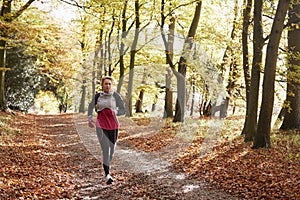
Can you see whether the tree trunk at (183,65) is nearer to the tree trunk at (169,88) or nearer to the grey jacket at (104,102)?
the tree trunk at (169,88)

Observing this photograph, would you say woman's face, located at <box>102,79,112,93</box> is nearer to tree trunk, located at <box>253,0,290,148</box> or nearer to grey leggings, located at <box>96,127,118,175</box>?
grey leggings, located at <box>96,127,118,175</box>

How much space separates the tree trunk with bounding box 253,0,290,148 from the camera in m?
9.62

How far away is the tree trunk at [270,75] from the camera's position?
9617 mm

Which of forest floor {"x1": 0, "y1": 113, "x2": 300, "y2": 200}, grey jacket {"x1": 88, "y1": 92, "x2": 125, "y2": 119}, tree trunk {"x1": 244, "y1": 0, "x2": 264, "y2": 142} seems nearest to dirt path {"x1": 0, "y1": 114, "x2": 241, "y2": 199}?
forest floor {"x1": 0, "y1": 113, "x2": 300, "y2": 200}

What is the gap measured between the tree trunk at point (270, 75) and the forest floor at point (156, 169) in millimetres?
533

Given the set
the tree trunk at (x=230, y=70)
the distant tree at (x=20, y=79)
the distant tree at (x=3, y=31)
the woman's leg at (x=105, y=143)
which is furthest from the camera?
the distant tree at (x=20, y=79)

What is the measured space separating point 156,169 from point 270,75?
177 inches

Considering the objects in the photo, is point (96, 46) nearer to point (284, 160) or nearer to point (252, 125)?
point (252, 125)

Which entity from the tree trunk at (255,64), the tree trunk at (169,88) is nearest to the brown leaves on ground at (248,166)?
the tree trunk at (255,64)

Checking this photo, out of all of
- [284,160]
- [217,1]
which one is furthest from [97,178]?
[217,1]

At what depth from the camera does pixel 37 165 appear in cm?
879

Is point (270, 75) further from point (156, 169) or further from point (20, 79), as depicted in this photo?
point (20, 79)

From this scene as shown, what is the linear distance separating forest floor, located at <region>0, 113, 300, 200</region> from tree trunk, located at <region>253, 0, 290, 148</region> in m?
0.53

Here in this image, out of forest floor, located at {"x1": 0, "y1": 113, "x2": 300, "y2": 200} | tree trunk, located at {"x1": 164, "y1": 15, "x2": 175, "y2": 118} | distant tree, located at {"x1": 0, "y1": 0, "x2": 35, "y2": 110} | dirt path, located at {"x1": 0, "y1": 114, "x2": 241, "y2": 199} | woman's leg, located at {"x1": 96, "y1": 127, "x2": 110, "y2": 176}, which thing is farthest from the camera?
tree trunk, located at {"x1": 164, "y1": 15, "x2": 175, "y2": 118}
